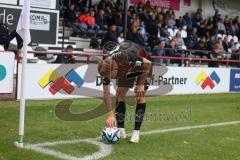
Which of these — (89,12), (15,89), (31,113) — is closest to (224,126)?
(31,113)

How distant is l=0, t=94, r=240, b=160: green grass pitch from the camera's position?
23.1 ft

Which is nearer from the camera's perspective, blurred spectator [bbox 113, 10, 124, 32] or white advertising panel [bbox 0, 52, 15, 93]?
white advertising panel [bbox 0, 52, 15, 93]

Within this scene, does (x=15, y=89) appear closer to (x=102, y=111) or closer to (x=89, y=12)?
(x=102, y=111)

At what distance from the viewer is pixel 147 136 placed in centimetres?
859

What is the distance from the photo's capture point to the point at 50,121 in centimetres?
970

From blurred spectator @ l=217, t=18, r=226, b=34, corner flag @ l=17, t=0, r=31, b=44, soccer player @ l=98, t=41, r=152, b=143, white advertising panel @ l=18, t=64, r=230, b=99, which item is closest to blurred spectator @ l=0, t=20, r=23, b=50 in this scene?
white advertising panel @ l=18, t=64, r=230, b=99

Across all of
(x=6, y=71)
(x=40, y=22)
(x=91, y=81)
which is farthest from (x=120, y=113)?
(x=40, y=22)

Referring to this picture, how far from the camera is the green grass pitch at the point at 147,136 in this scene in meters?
7.03

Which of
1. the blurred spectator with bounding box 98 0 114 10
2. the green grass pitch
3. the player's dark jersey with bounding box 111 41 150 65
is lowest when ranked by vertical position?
the green grass pitch

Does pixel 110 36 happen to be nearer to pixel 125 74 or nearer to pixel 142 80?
pixel 125 74

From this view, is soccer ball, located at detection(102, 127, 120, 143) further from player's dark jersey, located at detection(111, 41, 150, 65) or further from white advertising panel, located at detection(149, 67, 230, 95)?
white advertising panel, located at detection(149, 67, 230, 95)

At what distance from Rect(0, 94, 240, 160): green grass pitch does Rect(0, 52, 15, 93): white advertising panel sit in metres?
0.41

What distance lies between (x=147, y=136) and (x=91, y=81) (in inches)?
240

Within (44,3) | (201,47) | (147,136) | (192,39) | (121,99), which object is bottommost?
A: (147,136)
